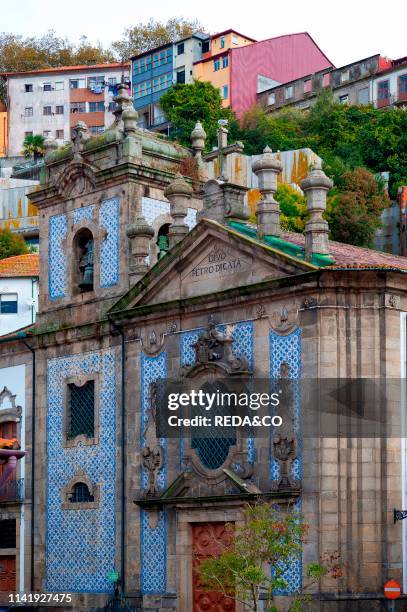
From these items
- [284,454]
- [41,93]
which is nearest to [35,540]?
[284,454]

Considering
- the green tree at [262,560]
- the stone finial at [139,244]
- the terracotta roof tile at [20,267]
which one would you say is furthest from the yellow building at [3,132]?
the green tree at [262,560]

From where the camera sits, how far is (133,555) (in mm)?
30203

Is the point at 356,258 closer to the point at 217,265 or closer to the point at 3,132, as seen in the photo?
the point at 217,265

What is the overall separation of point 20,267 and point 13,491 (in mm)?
17488

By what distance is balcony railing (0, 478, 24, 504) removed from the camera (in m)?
34.1

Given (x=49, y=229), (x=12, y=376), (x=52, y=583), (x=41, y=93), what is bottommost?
(x=52, y=583)

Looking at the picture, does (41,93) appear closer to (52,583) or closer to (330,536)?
(52,583)

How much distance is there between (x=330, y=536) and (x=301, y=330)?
4.08 metres

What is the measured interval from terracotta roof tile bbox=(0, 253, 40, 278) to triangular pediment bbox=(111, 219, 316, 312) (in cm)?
1885

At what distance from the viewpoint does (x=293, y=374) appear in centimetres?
2670

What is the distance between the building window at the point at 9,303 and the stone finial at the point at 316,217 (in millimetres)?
24194

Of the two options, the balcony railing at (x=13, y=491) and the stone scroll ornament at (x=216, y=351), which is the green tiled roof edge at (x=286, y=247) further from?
the balcony railing at (x=13, y=491)

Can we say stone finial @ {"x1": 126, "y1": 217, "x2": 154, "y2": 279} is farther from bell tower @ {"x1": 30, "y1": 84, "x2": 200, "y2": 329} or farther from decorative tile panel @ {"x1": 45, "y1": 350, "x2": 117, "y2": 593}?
decorative tile panel @ {"x1": 45, "y1": 350, "x2": 117, "y2": 593}

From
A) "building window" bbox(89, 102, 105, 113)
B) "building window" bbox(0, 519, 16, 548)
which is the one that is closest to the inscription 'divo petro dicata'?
"building window" bbox(0, 519, 16, 548)
